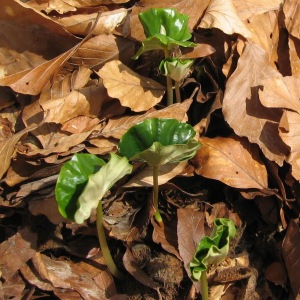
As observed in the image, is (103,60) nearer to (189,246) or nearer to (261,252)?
(189,246)

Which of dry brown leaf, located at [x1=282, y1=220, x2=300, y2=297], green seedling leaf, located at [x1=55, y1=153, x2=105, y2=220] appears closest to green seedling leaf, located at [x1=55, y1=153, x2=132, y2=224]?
green seedling leaf, located at [x1=55, y1=153, x2=105, y2=220]

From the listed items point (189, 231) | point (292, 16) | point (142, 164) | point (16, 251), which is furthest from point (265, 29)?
point (16, 251)

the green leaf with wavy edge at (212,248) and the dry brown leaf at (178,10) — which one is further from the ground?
the dry brown leaf at (178,10)

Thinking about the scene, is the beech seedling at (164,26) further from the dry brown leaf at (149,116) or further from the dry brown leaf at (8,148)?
the dry brown leaf at (8,148)

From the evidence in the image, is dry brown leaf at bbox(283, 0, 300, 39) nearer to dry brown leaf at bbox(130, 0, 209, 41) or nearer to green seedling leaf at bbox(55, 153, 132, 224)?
dry brown leaf at bbox(130, 0, 209, 41)

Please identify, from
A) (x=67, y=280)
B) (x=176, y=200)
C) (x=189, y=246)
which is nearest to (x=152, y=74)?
(x=176, y=200)

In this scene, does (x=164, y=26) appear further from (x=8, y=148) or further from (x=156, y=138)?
(x=8, y=148)

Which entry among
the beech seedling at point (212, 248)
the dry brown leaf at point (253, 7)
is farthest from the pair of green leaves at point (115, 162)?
the dry brown leaf at point (253, 7)
